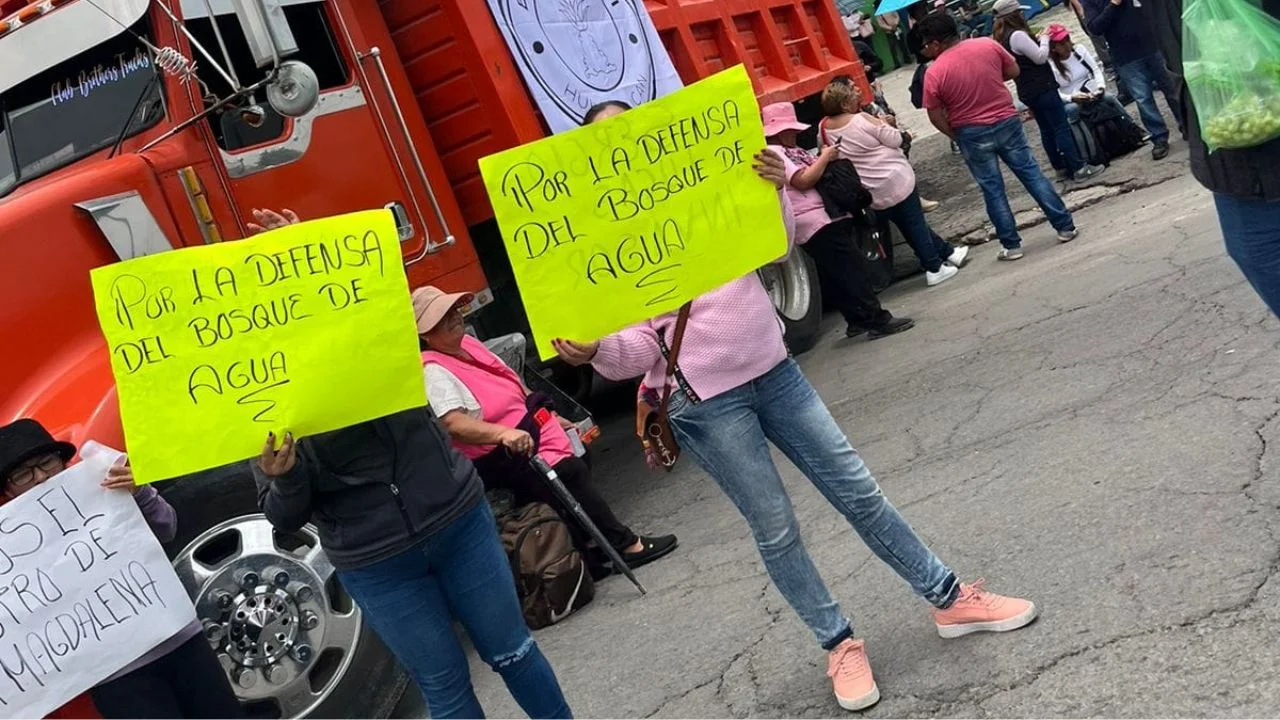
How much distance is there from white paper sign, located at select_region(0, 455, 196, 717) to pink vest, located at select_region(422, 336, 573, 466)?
1.65 m

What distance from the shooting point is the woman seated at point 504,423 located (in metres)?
4.41

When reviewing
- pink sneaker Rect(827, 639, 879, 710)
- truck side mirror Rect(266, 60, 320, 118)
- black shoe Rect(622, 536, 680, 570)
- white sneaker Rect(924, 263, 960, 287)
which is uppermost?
truck side mirror Rect(266, 60, 320, 118)

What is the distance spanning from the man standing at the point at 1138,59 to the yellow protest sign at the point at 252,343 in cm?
822

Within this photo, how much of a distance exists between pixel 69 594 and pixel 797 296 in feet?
19.2

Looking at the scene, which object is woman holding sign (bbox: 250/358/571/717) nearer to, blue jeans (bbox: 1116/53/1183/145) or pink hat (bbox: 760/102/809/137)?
pink hat (bbox: 760/102/809/137)

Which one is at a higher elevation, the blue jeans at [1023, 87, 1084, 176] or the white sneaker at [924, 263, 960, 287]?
the blue jeans at [1023, 87, 1084, 176]

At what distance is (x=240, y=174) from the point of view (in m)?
5.50

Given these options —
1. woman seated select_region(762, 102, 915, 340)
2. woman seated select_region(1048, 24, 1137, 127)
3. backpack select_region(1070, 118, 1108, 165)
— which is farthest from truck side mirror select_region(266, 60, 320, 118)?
backpack select_region(1070, 118, 1108, 165)

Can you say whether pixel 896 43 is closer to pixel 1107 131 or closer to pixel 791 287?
pixel 1107 131

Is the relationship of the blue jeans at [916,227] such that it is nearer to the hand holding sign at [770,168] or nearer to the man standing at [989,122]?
the man standing at [989,122]

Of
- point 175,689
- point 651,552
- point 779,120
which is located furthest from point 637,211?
point 779,120

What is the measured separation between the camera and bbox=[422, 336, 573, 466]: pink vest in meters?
5.32

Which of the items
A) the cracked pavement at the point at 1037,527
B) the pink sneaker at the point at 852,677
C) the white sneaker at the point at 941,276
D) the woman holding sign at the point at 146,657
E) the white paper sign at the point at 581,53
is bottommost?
the white sneaker at the point at 941,276

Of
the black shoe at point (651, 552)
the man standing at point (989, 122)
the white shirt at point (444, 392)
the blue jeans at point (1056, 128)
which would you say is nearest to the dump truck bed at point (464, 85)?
the black shoe at point (651, 552)
